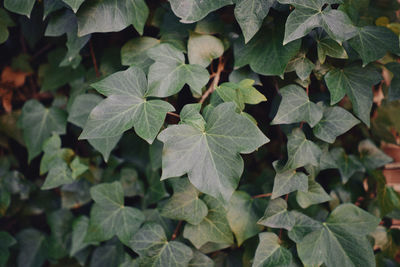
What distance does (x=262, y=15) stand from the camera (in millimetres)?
891

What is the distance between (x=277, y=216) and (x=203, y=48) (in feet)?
1.82

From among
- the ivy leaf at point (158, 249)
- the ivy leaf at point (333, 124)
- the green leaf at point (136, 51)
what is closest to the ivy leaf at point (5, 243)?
the ivy leaf at point (158, 249)

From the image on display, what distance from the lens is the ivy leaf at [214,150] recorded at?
31.2 inches

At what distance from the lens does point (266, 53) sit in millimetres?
983

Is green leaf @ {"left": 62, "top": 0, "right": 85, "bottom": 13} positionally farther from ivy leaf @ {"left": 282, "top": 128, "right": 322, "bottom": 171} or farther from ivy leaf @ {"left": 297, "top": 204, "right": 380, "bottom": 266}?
ivy leaf @ {"left": 297, "top": 204, "right": 380, "bottom": 266}

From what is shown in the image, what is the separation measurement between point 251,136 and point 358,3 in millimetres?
581

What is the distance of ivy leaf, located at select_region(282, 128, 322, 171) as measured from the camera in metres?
0.94

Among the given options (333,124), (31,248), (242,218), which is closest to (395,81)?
(333,124)

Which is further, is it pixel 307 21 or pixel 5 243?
pixel 5 243

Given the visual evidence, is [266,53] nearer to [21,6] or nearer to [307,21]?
[307,21]

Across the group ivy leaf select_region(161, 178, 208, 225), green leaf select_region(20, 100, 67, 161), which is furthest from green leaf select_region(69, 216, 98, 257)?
ivy leaf select_region(161, 178, 208, 225)

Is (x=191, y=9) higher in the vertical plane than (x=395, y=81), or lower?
higher

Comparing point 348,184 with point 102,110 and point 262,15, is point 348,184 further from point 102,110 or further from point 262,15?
point 102,110

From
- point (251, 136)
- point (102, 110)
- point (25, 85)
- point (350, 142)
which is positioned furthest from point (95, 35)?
point (350, 142)
